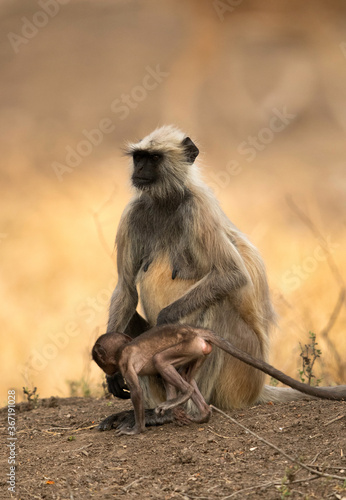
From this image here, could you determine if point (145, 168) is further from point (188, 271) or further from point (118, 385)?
point (118, 385)

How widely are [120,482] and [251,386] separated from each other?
1.50 meters

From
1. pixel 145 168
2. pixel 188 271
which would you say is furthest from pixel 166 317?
pixel 145 168

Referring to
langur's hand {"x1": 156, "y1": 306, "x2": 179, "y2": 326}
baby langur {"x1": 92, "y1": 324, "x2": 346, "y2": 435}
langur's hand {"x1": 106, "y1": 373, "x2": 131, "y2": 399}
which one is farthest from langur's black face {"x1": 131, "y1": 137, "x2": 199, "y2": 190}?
langur's hand {"x1": 106, "y1": 373, "x2": 131, "y2": 399}

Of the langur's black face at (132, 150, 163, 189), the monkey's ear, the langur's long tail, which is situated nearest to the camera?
the langur's long tail

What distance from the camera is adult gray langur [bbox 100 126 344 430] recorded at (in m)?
4.59

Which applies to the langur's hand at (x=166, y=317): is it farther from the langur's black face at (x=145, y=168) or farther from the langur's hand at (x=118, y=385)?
the langur's black face at (x=145, y=168)

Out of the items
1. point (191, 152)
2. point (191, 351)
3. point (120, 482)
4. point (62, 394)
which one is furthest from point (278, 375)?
point (62, 394)

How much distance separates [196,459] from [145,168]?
78.0 inches

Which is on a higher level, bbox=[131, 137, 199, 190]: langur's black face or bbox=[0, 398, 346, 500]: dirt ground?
bbox=[131, 137, 199, 190]: langur's black face

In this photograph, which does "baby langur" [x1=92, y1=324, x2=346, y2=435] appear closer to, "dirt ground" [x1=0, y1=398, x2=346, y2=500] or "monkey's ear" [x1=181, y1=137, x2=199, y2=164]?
"dirt ground" [x1=0, y1=398, x2=346, y2=500]

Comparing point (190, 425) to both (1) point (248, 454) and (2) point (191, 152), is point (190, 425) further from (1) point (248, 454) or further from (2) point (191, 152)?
(2) point (191, 152)

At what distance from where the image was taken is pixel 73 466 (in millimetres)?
3822

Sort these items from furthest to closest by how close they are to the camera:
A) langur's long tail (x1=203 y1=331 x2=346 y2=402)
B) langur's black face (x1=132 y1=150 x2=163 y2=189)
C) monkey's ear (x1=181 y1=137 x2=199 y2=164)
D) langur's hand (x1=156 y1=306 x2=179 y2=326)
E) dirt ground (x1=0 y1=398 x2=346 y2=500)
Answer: monkey's ear (x1=181 y1=137 x2=199 y2=164) < langur's black face (x1=132 y1=150 x2=163 y2=189) < langur's hand (x1=156 y1=306 x2=179 y2=326) < langur's long tail (x1=203 y1=331 x2=346 y2=402) < dirt ground (x1=0 y1=398 x2=346 y2=500)

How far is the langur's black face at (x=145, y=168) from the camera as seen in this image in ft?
15.5
